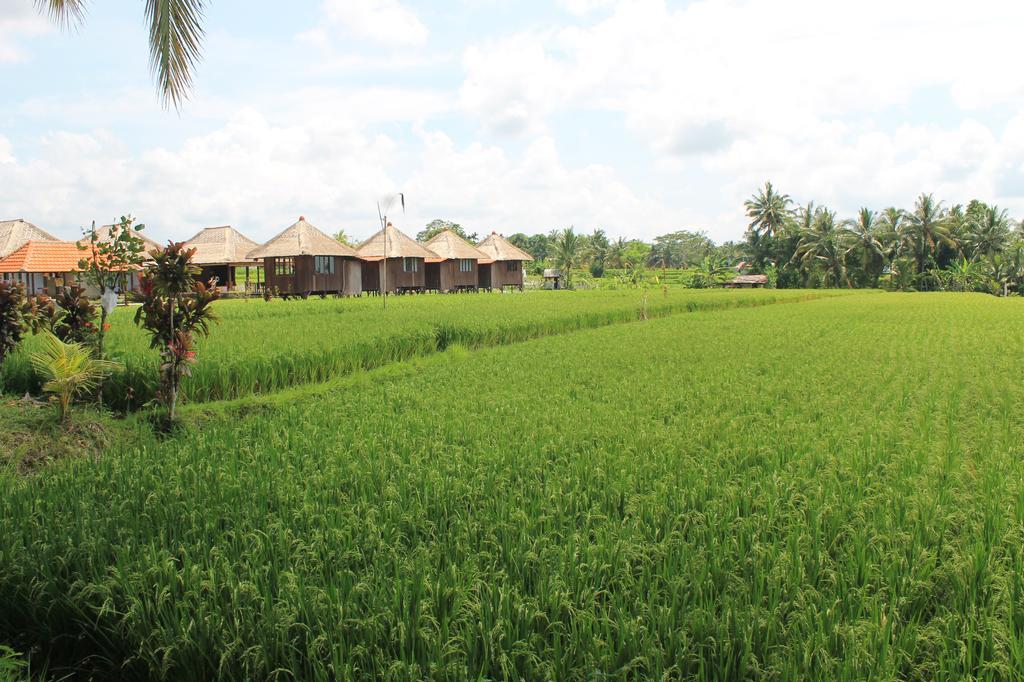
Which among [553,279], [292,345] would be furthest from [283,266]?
[553,279]

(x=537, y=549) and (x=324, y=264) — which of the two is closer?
(x=537, y=549)

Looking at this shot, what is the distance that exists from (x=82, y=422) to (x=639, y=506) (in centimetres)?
671

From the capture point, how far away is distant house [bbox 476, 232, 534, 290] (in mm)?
44000

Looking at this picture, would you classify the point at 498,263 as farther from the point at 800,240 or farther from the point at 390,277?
the point at 800,240

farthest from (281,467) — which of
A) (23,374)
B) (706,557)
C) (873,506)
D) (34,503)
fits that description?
(23,374)

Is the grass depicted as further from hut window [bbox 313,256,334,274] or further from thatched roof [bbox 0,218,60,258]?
thatched roof [bbox 0,218,60,258]

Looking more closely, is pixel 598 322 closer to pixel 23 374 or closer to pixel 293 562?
pixel 23 374

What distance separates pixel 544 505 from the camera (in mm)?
3719

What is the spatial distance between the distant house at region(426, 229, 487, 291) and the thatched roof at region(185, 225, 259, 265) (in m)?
10.3

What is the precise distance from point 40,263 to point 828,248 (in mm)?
50364

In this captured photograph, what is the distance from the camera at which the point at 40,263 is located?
28.3 m

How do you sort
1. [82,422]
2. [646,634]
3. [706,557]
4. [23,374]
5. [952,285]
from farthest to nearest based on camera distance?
[952,285] → [23,374] → [82,422] → [706,557] → [646,634]

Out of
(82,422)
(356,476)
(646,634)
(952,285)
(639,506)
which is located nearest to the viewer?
(646,634)

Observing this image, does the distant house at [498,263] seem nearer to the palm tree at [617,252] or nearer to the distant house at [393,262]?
the distant house at [393,262]
